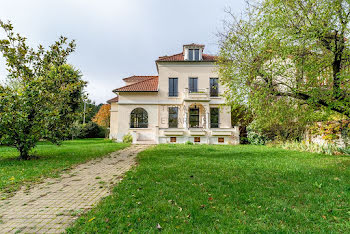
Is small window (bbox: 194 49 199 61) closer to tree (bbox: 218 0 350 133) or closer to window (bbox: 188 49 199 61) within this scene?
window (bbox: 188 49 199 61)

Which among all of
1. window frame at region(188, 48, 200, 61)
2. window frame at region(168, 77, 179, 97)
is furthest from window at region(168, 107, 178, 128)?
window frame at region(188, 48, 200, 61)

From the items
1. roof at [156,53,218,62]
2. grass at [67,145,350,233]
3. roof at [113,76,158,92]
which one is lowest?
grass at [67,145,350,233]

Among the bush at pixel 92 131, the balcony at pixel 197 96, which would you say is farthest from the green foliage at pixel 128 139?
the bush at pixel 92 131

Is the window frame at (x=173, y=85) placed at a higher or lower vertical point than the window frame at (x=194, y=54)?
lower

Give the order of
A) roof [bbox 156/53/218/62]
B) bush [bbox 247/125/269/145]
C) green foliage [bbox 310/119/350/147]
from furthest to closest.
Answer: roof [bbox 156/53/218/62], bush [bbox 247/125/269/145], green foliage [bbox 310/119/350/147]

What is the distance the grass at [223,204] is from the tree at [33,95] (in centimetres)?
579

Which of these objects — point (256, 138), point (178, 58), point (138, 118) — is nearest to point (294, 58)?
point (256, 138)

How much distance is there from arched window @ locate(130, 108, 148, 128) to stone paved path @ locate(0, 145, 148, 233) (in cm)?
1608

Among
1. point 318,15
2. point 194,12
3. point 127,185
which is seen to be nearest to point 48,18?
point 194,12

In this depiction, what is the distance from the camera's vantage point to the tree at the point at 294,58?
6.04 m

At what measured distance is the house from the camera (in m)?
21.3

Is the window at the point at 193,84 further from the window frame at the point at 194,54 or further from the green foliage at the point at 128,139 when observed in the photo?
the green foliage at the point at 128,139

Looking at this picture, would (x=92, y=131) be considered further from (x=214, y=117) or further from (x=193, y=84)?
(x=214, y=117)

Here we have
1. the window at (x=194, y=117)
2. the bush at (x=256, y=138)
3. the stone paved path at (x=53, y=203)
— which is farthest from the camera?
the window at (x=194, y=117)
